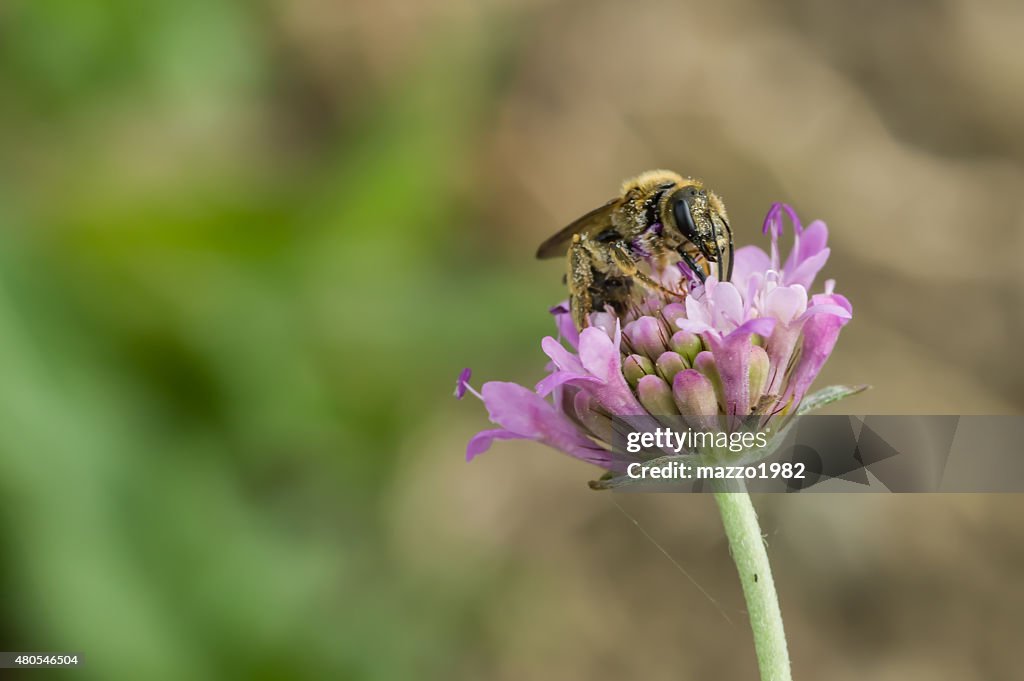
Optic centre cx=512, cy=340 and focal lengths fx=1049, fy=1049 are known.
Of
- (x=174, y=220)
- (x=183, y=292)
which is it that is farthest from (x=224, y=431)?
(x=174, y=220)

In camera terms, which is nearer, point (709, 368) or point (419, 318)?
point (709, 368)

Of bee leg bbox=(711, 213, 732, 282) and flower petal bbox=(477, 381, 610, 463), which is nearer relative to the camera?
flower petal bbox=(477, 381, 610, 463)

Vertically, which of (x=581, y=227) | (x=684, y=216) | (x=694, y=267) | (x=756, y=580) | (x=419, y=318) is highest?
(x=419, y=318)

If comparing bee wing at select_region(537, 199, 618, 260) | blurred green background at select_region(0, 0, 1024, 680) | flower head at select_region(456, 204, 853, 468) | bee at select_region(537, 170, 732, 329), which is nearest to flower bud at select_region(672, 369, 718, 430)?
flower head at select_region(456, 204, 853, 468)

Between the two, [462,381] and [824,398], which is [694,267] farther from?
[462,381]

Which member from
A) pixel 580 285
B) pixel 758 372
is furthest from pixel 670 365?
pixel 580 285

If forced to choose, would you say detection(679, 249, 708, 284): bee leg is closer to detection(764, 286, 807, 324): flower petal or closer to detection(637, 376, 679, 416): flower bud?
detection(764, 286, 807, 324): flower petal

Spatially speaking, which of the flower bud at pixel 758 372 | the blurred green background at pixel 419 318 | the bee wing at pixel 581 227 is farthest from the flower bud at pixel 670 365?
the blurred green background at pixel 419 318
